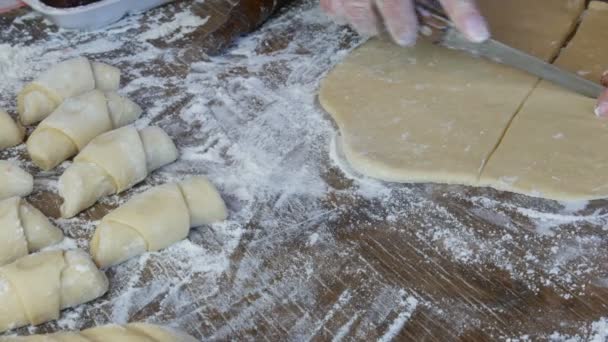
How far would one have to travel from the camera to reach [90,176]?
1.65 m

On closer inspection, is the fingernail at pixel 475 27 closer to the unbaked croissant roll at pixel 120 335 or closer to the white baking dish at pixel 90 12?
the unbaked croissant roll at pixel 120 335

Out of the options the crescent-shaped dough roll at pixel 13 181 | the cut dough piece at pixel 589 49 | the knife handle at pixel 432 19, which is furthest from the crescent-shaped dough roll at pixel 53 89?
the cut dough piece at pixel 589 49

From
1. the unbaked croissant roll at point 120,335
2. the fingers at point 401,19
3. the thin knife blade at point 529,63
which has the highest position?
the fingers at point 401,19

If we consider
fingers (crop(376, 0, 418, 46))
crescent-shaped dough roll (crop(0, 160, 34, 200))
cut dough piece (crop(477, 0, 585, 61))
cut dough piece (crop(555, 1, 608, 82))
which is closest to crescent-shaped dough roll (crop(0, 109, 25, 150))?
crescent-shaped dough roll (crop(0, 160, 34, 200))

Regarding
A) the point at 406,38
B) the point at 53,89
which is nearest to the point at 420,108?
the point at 406,38

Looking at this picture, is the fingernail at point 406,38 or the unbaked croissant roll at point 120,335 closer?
the unbaked croissant roll at point 120,335

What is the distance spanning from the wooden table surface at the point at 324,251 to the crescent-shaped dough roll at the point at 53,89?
0.47 feet

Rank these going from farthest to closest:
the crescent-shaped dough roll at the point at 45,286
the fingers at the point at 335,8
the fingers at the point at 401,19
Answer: the fingers at the point at 335,8
the fingers at the point at 401,19
the crescent-shaped dough roll at the point at 45,286

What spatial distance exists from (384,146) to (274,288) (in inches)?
19.4

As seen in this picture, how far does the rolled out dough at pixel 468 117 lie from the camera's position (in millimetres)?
1638

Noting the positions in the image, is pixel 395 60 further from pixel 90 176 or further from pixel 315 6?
pixel 90 176

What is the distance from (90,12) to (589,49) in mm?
1607

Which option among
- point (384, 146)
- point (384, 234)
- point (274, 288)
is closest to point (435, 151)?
point (384, 146)

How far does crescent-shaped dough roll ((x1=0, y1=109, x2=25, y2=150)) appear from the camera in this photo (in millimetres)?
1841
